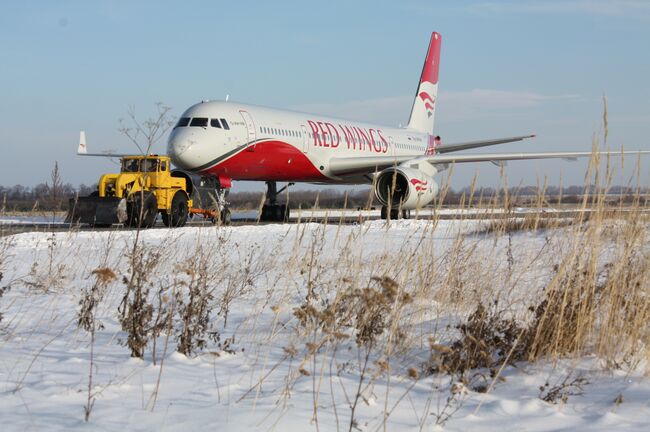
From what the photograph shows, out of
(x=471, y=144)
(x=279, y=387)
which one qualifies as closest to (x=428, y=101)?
(x=471, y=144)

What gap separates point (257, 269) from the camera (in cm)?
767

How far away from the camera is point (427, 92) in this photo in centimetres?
3072

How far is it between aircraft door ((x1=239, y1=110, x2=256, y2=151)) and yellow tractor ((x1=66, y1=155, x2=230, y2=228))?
4.46 ft

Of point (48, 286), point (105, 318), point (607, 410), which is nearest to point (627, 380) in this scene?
point (607, 410)

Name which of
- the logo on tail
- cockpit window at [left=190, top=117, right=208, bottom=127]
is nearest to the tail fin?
the logo on tail

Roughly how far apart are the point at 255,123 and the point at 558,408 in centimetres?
1619

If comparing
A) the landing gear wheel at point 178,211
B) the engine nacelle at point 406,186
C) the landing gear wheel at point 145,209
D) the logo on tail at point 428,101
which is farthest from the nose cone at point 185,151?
the logo on tail at point 428,101

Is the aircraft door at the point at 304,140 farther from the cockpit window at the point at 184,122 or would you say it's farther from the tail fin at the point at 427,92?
the tail fin at the point at 427,92

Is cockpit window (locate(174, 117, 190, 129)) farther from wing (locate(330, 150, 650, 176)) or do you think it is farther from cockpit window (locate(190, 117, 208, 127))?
wing (locate(330, 150, 650, 176))

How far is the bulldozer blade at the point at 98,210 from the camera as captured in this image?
15.4 m

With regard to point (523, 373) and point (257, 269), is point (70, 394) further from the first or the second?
point (257, 269)

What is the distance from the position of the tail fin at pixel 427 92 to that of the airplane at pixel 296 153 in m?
3.42

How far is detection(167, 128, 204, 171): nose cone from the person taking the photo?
16812 mm

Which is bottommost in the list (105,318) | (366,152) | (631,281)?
(105,318)
